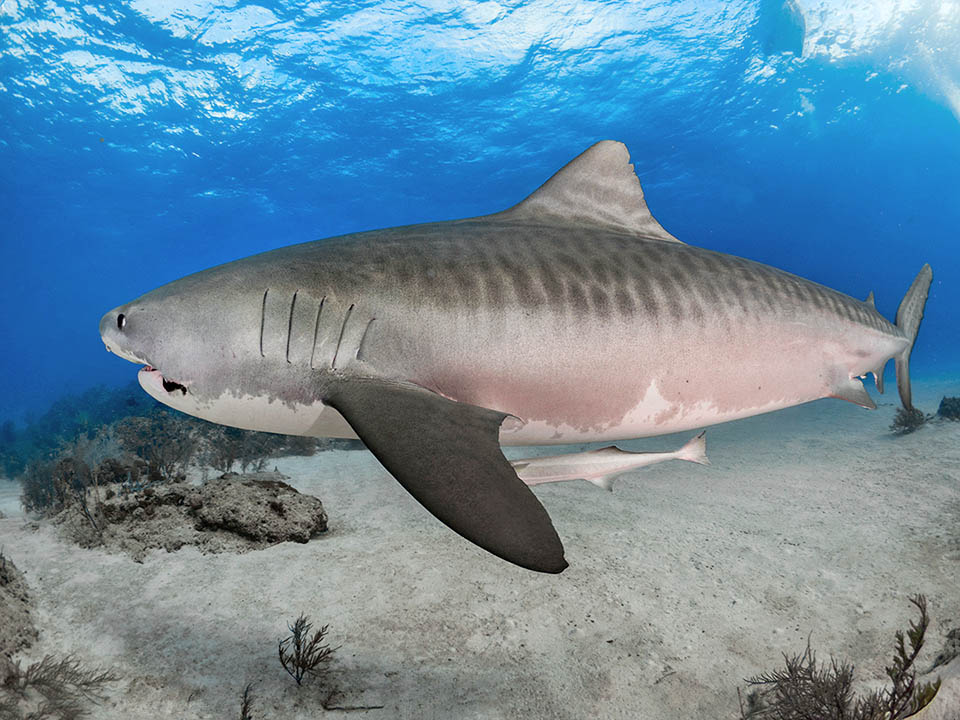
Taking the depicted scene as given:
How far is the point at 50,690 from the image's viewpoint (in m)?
2.39

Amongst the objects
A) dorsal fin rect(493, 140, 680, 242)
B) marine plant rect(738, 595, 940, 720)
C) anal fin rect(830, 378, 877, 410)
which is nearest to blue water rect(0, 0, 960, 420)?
dorsal fin rect(493, 140, 680, 242)

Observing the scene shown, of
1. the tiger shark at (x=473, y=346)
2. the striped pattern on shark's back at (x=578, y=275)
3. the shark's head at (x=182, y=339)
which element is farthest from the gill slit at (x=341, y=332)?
the shark's head at (x=182, y=339)

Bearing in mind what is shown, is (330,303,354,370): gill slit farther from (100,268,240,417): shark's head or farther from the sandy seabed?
the sandy seabed

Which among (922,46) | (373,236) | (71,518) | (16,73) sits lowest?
(71,518)

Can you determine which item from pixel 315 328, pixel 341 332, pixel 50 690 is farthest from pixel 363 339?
pixel 50 690

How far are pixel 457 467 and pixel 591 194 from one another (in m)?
2.22

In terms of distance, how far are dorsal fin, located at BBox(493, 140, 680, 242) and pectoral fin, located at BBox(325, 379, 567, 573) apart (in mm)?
1713

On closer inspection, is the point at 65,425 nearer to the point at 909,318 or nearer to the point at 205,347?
the point at 205,347

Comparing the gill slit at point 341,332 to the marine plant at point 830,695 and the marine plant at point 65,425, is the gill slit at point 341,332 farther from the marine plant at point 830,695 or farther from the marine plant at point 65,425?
the marine plant at point 65,425

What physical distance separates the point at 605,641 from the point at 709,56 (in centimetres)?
3292

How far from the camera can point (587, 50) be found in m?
25.8

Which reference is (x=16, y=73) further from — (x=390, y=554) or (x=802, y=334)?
(x=802, y=334)

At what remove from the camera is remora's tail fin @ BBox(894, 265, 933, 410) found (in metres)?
3.44

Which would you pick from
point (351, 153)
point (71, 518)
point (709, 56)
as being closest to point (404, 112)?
point (351, 153)
